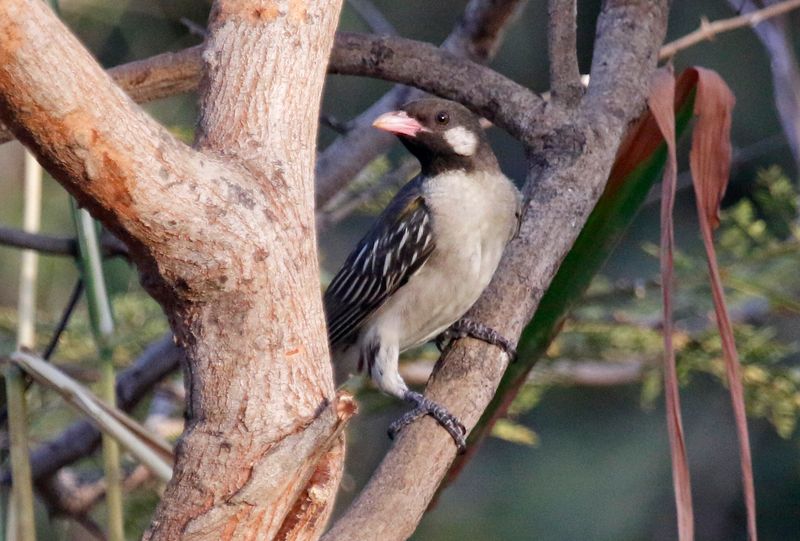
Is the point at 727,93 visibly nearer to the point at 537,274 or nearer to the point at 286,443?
the point at 537,274

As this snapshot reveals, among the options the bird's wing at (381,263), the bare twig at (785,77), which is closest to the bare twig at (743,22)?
the bare twig at (785,77)

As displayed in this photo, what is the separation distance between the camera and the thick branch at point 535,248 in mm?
2168

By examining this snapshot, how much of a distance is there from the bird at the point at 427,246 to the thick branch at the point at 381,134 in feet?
1.32

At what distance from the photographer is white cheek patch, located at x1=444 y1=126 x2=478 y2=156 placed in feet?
11.2

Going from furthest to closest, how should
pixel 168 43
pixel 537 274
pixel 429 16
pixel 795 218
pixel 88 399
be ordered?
pixel 429 16 < pixel 168 43 < pixel 795 218 < pixel 537 274 < pixel 88 399

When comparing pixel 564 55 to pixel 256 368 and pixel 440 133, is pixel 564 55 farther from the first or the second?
pixel 256 368

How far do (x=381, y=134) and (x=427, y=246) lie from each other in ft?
2.29

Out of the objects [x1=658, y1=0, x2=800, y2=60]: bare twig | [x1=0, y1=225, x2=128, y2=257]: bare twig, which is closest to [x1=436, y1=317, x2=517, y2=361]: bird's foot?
[x1=0, y1=225, x2=128, y2=257]: bare twig

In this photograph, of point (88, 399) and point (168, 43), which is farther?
point (168, 43)

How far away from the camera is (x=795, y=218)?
4.00 meters

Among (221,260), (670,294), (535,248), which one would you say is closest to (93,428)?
(535,248)

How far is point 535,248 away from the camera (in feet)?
9.02

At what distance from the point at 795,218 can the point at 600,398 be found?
511cm

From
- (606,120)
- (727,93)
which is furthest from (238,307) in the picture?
(727,93)
